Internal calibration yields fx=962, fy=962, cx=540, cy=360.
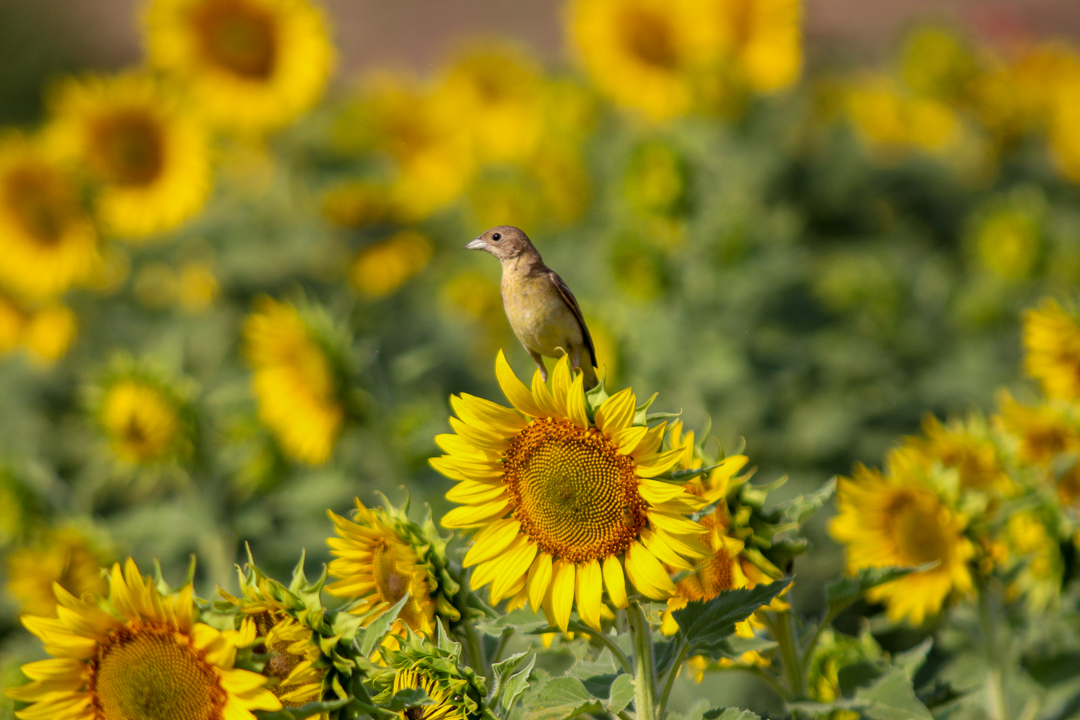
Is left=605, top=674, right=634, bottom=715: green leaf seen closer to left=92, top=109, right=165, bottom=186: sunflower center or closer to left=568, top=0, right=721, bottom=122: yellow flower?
left=92, top=109, right=165, bottom=186: sunflower center

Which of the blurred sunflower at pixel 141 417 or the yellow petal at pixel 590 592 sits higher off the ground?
the yellow petal at pixel 590 592

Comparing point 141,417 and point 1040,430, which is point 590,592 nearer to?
point 1040,430

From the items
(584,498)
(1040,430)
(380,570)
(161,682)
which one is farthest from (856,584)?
(161,682)

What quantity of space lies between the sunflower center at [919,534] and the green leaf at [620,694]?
0.79m

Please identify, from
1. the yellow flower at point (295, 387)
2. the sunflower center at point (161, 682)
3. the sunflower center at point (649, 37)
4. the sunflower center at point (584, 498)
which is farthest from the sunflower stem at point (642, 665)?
the sunflower center at point (649, 37)

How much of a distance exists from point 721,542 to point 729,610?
0.13 m

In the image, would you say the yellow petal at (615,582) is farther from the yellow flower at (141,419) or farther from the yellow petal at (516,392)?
the yellow flower at (141,419)

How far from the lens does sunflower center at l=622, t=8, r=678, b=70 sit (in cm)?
468

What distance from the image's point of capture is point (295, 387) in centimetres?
307

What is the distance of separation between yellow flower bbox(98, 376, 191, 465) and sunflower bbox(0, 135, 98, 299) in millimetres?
1401

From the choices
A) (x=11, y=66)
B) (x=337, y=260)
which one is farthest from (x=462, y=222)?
(x=11, y=66)

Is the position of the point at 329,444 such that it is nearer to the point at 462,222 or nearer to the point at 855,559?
the point at 855,559

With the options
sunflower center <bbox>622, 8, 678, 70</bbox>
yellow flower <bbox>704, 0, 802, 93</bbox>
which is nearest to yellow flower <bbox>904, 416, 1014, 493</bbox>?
yellow flower <bbox>704, 0, 802, 93</bbox>

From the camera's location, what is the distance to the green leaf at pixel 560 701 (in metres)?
1.23
